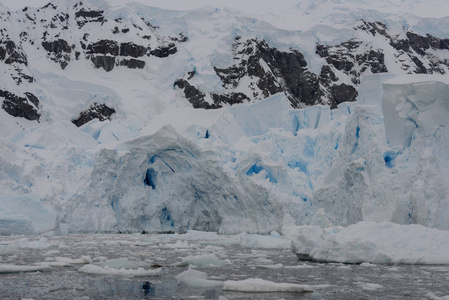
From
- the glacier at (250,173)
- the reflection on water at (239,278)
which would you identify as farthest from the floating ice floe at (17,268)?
the glacier at (250,173)

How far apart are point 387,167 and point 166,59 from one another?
1703 inches

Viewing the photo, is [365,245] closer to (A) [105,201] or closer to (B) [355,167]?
(B) [355,167]

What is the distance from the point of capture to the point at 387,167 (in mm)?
16516

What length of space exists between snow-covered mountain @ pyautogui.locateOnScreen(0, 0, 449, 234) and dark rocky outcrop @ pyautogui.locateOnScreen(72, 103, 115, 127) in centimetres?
12

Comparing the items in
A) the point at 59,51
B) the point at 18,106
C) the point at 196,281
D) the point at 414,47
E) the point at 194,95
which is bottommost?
the point at 196,281

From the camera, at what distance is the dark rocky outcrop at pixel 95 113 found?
4575 centimetres

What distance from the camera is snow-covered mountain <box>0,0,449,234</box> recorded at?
16.1 metres

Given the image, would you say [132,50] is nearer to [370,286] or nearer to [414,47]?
[414,47]

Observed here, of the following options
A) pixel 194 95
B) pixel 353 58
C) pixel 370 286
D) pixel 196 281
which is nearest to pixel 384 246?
pixel 370 286

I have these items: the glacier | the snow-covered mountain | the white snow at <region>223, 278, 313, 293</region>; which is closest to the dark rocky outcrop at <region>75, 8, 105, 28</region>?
the snow-covered mountain

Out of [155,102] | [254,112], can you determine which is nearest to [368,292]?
[254,112]

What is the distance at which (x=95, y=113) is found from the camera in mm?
46125

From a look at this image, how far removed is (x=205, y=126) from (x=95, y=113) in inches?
909

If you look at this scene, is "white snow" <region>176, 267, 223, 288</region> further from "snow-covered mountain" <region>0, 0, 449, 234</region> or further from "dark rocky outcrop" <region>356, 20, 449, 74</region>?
"dark rocky outcrop" <region>356, 20, 449, 74</region>
